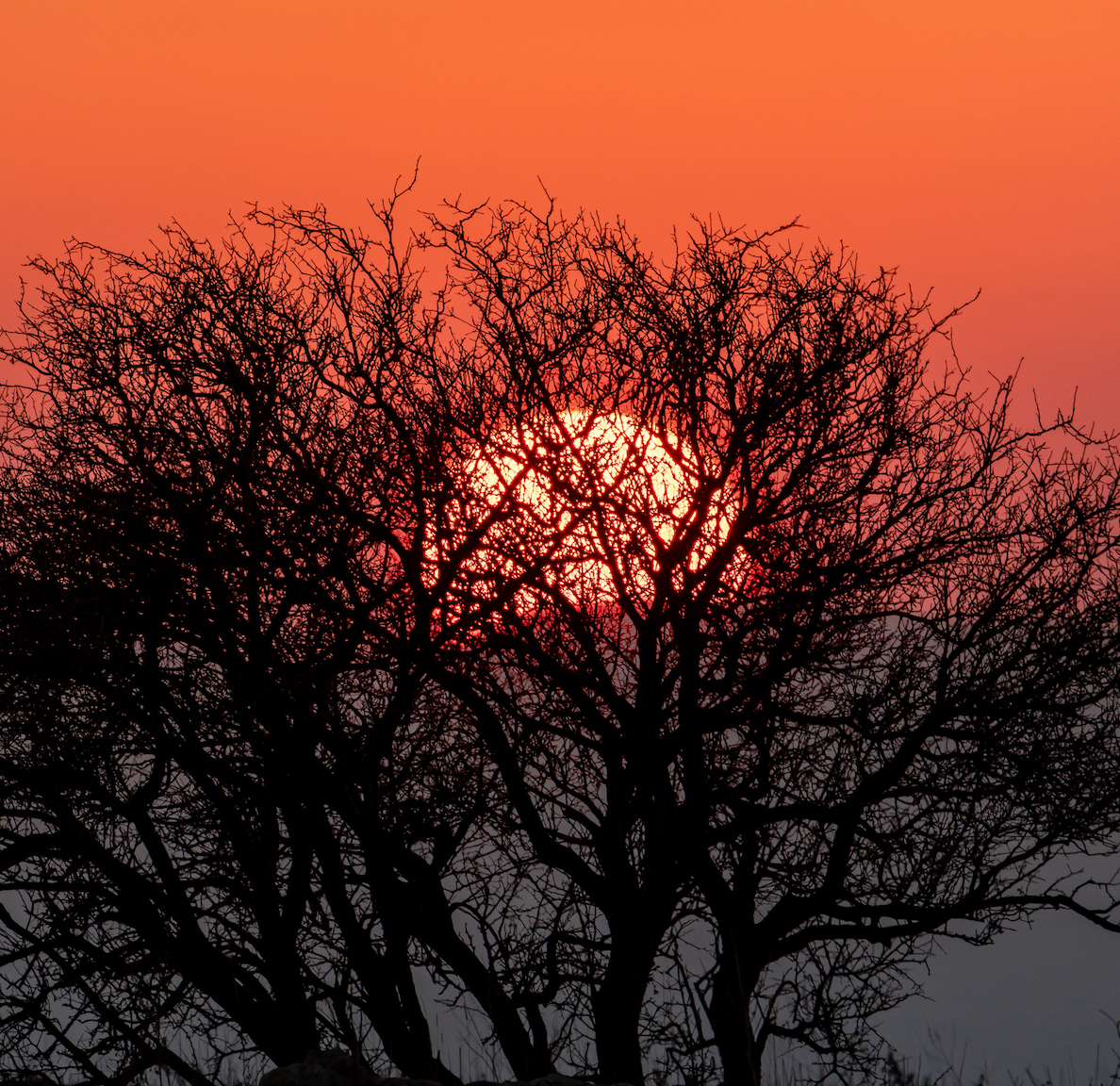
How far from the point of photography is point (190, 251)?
937cm

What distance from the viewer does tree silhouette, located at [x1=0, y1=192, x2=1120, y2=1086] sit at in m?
8.14

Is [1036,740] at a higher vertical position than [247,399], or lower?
lower

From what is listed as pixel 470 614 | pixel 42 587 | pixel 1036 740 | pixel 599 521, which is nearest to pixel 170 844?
pixel 42 587

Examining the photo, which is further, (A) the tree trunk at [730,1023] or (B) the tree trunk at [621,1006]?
(B) the tree trunk at [621,1006]

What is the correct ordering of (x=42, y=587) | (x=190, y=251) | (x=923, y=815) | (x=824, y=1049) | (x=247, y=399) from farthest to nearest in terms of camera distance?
(x=824, y=1049)
(x=923, y=815)
(x=190, y=251)
(x=247, y=399)
(x=42, y=587)

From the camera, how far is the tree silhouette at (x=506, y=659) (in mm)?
8141

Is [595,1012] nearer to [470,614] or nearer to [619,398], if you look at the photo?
[470,614]

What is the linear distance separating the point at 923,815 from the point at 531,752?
3421 millimetres

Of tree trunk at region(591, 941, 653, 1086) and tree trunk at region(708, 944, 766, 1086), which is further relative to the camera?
tree trunk at region(591, 941, 653, 1086)

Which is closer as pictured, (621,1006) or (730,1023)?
(621,1006)

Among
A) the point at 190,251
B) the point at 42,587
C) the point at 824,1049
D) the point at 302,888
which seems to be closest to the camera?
the point at 42,587

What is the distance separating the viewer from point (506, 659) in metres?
9.31

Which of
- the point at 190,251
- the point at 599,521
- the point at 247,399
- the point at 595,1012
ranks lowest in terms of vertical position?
the point at 595,1012

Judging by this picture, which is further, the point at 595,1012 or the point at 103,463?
the point at 595,1012
